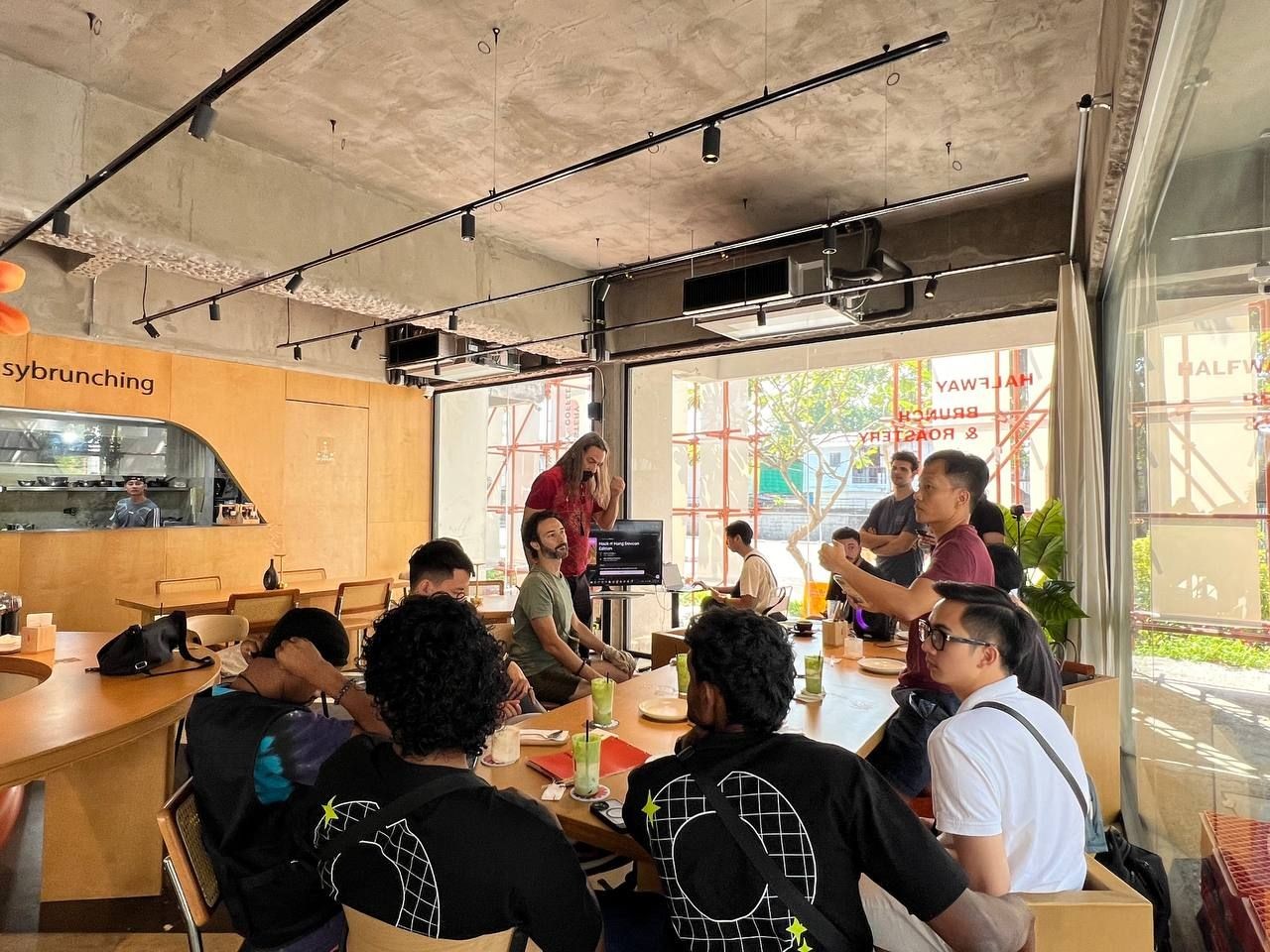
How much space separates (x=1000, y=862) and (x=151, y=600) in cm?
615

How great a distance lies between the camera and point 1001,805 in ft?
5.30

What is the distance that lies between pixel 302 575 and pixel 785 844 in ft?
26.1

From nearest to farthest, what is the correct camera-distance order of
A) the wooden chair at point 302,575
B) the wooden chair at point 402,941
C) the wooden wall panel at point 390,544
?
the wooden chair at point 402,941, the wooden chair at point 302,575, the wooden wall panel at point 390,544

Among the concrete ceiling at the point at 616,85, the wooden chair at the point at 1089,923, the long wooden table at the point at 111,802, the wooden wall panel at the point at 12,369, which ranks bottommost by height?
the long wooden table at the point at 111,802

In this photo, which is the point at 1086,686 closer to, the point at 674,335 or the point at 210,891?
the point at 210,891

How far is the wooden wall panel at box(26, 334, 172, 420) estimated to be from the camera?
21.8 ft

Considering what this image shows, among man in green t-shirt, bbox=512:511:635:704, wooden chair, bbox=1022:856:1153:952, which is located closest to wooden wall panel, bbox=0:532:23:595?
man in green t-shirt, bbox=512:511:635:704

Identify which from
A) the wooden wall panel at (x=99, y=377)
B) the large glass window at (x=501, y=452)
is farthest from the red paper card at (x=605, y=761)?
the large glass window at (x=501, y=452)

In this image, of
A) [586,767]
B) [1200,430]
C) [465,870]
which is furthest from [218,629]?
[1200,430]

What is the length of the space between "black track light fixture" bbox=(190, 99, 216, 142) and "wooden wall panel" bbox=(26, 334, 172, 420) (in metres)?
5.22

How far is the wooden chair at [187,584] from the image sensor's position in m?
6.34

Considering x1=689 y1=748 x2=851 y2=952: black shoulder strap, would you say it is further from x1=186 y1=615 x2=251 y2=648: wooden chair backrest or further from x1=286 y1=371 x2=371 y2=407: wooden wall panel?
x1=286 y1=371 x2=371 y2=407: wooden wall panel

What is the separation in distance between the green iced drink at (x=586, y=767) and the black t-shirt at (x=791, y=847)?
0.51 metres

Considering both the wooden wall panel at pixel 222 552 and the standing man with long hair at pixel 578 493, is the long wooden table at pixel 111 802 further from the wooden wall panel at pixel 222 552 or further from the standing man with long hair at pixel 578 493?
the wooden wall panel at pixel 222 552
